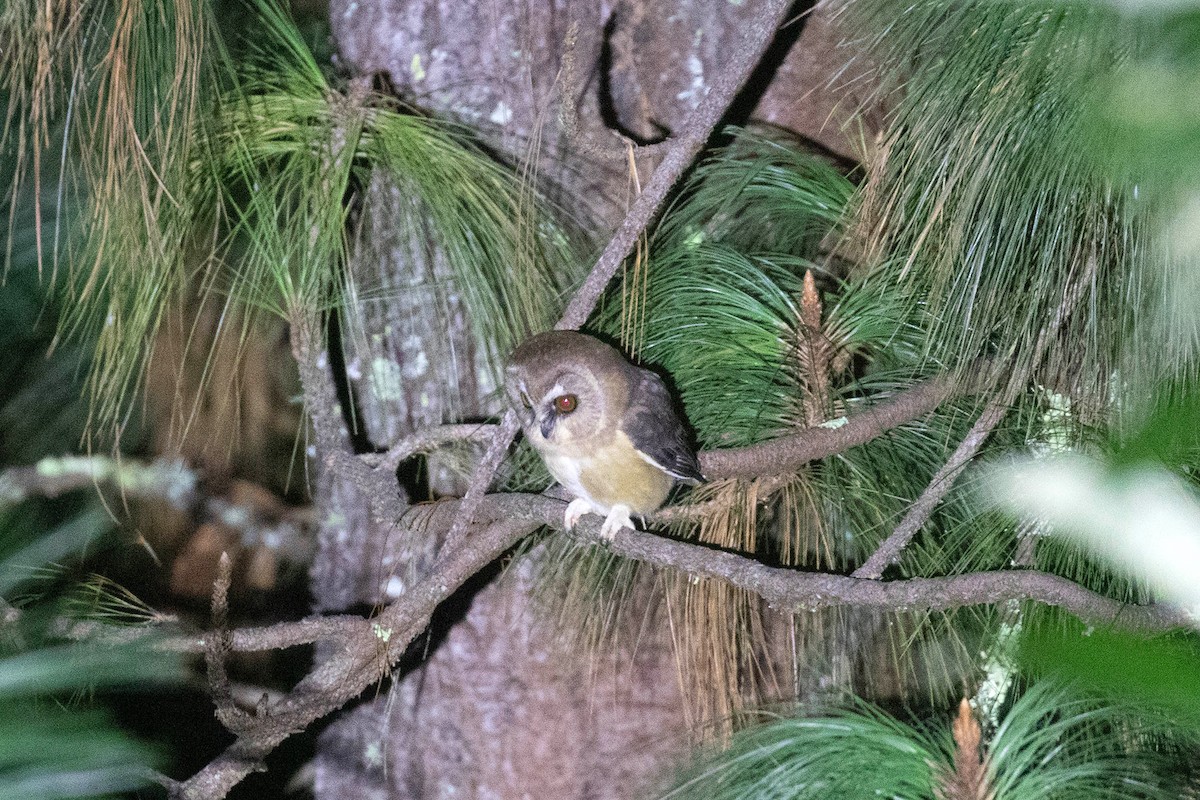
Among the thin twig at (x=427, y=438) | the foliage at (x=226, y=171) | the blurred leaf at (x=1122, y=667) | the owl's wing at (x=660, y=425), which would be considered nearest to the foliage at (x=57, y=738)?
the blurred leaf at (x=1122, y=667)

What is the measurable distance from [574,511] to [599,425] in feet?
0.51

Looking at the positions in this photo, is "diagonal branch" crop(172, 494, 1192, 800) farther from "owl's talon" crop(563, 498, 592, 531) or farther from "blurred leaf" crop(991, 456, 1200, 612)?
"blurred leaf" crop(991, 456, 1200, 612)

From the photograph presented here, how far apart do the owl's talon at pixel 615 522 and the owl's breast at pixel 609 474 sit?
0.01m

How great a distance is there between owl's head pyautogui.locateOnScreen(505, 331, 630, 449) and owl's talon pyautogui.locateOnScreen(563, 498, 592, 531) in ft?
0.30

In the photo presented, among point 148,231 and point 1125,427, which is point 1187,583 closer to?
point 1125,427

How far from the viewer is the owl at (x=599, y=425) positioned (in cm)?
119

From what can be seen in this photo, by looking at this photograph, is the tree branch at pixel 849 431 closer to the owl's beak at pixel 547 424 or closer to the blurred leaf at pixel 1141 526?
the owl's beak at pixel 547 424

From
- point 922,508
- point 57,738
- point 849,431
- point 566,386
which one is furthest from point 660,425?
point 57,738

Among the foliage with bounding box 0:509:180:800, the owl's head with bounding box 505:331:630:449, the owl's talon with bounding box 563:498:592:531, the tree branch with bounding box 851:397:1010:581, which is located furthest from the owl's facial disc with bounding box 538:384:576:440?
the foliage with bounding box 0:509:180:800

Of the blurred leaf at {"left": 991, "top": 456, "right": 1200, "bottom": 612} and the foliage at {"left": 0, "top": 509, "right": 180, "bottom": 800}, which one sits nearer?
the blurred leaf at {"left": 991, "top": 456, "right": 1200, "bottom": 612}

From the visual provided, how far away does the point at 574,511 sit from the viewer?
128cm

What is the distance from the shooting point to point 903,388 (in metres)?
1.20

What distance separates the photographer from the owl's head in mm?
1174

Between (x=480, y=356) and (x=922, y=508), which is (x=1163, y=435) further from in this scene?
(x=480, y=356)
